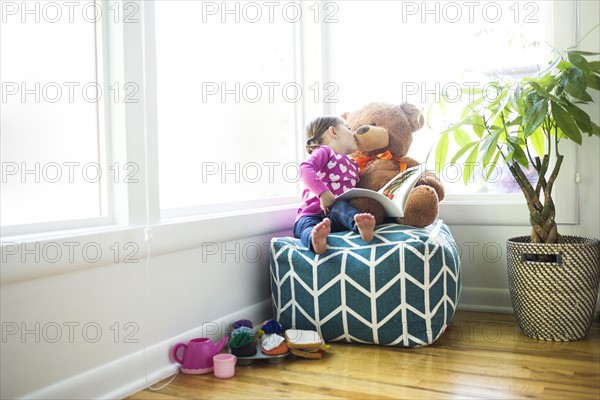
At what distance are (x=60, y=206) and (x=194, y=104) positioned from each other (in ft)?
2.07

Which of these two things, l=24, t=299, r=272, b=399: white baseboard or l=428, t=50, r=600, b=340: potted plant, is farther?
l=428, t=50, r=600, b=340: potted plant

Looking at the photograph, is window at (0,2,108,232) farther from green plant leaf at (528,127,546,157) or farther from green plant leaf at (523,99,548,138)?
green plant leaf at (528,127,546,157)

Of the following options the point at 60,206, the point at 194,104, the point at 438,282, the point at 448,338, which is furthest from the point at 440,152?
the point at 60,206

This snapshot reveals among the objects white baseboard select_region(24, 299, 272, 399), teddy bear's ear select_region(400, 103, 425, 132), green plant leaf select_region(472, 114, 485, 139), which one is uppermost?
teddy bear's ear select_region(400, 103, 425, 132)

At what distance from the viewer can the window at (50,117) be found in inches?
52.1

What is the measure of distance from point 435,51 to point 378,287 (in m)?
1.19

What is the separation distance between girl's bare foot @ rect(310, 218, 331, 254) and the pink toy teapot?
0.46 metres

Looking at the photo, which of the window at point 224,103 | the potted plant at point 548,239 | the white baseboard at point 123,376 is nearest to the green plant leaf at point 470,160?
the potted plant at point 548,239

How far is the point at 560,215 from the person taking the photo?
2199mm

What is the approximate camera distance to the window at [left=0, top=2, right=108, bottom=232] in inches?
52.1

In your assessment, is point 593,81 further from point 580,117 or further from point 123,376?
point 123,376

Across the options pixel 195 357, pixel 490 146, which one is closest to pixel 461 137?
pixel 490 146

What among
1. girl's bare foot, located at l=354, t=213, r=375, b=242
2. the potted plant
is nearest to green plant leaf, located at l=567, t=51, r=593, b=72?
the potted plant

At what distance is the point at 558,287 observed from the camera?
6.05 feet
